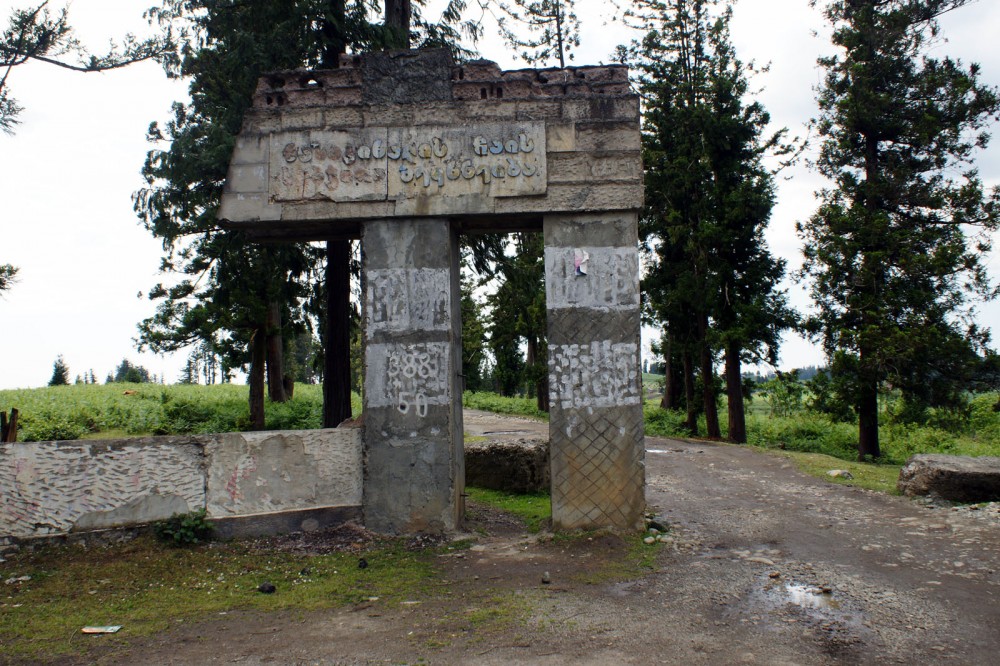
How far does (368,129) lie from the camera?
24.8 feet

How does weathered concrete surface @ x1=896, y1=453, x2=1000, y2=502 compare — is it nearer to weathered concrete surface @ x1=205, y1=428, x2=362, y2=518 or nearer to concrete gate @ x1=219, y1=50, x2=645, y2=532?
concrete gate @ x1=219, y1=50, x2=645, y2=532

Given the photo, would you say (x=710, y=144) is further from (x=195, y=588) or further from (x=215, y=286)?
(x=195, y=588)

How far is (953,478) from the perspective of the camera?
842 cm

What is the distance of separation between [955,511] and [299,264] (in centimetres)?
1002

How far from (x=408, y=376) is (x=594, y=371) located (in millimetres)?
1933

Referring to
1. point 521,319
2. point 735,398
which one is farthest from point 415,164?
point 521,319

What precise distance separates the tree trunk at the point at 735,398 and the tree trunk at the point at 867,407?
268 cm

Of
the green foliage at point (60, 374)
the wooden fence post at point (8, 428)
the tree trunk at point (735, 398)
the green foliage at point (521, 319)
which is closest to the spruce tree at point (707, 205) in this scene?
the tree trunk at point (735, 398)

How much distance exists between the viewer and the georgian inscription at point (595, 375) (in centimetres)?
722

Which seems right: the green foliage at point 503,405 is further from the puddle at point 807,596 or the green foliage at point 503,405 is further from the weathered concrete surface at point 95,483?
the puddle at point 807,596

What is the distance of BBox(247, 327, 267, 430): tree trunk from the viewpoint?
13591 millimetres

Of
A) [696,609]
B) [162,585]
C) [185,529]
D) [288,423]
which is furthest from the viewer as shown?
[288,423]

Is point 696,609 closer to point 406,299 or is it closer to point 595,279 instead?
point 595,279

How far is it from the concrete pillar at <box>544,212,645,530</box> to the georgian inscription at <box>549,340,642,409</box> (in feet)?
0.03
